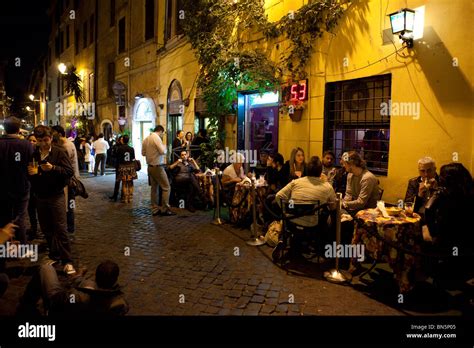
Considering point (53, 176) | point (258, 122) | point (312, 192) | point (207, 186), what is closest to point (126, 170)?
point (207, 186)

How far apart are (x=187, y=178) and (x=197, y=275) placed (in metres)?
4.38

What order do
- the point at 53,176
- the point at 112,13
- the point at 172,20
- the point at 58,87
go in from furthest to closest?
the point at 58,87 < the point at 112,13 < the point at 172,20 < the point at 53,176

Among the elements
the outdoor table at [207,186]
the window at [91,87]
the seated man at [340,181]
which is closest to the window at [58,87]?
the window at [91,87]

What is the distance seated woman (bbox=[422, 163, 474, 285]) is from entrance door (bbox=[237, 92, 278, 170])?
6038 mm

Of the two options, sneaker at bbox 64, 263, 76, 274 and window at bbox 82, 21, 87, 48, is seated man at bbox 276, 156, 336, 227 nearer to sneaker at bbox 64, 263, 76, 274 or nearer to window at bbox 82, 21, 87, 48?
sneaker at bbox 64, 263, 76, 274

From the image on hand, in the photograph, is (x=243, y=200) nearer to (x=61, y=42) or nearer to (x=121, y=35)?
(x=121, y=35)

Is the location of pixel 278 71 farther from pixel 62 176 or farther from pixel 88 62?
pixel 88 62

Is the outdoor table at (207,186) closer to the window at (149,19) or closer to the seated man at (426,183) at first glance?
the seated man at (426,183)

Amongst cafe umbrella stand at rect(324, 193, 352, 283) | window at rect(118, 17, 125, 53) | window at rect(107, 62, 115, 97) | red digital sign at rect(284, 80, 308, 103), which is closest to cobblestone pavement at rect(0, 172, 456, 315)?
cafe umbrella stand at rect(324, 193, 352, 283)

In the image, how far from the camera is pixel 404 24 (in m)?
6.11

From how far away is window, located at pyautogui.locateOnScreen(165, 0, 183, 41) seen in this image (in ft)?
47.6

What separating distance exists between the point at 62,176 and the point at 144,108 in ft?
45.8

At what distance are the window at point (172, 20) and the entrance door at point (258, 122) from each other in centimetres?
498

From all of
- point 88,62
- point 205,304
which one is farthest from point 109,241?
point 88,62
